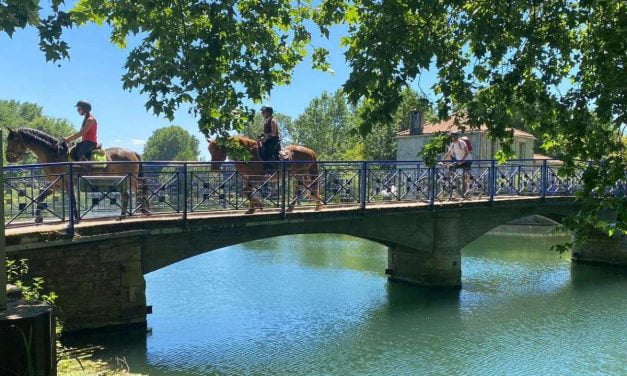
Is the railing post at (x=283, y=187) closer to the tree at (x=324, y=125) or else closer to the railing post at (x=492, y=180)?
the railing post at (x=492, y=180)

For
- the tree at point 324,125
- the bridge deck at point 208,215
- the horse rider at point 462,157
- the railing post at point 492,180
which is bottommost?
the bridge deck at point 208,215

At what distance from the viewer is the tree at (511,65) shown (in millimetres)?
5371

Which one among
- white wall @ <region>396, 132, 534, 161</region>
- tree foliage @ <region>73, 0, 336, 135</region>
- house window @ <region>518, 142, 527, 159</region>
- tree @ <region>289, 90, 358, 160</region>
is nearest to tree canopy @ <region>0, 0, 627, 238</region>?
tree foliage @ <region>73, 0, 336, 135</region>

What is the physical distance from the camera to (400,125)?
51.0 meters

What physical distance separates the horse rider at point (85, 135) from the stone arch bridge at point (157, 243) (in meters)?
1.86

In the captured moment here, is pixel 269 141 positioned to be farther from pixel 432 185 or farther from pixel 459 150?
pixel 459 150

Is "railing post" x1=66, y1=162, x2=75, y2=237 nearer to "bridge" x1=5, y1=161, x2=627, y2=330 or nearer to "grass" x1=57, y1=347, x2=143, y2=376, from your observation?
"bridge" x1=5, y1=161, x2=627, y2=330

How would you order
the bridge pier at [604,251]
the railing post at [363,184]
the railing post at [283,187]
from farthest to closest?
the bridge pier at [604,251]
the railing post at [363,184]
the railing post at [283,187]

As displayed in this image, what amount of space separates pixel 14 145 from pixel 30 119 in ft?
322

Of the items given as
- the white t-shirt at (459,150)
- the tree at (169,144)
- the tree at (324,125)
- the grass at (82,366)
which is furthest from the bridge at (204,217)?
the tree at (169,144)

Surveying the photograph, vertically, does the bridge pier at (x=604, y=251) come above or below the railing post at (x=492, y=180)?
below

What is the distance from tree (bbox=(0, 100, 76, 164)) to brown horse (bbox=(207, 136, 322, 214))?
76.0 m

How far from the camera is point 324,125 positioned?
70.4 meters

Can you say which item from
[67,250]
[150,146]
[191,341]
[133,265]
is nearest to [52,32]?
[67,250]
